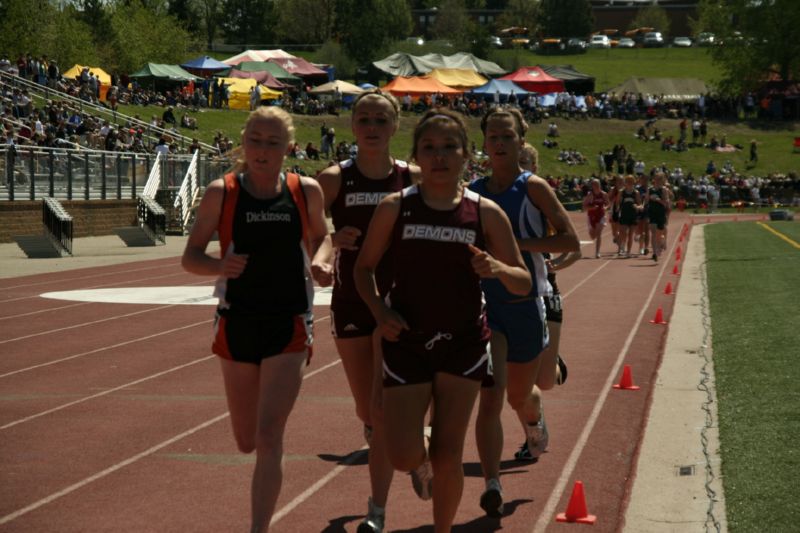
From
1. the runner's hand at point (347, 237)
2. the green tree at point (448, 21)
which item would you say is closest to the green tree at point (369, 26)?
the green tree at point (448, 21)

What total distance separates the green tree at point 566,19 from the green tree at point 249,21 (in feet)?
122

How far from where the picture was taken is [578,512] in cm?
662

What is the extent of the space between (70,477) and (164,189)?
30836 mm

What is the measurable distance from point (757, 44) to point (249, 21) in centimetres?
5674

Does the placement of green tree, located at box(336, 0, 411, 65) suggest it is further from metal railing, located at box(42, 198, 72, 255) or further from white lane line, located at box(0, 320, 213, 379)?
white lane line, located at box(0, 320, 213, 379)

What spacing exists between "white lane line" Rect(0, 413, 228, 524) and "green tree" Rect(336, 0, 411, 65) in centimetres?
10681

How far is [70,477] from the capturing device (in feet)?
25.0

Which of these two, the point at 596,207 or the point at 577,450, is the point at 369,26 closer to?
the point at 596,207

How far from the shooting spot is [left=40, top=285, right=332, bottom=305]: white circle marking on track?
1880cm

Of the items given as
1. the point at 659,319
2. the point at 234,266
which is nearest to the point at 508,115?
the point at 234,266

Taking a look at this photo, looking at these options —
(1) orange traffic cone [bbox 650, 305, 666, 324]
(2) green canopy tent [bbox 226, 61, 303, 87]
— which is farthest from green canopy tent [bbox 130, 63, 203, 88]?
(1) orange traffic cone [bbox 650, 305, 666, 324]

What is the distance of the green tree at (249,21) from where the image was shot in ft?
438

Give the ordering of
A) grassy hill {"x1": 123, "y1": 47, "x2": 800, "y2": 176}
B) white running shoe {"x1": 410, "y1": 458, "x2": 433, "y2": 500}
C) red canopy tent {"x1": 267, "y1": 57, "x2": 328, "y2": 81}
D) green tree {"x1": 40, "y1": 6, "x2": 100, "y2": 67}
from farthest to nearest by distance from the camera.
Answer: red canopy tent {"x1": 267, "y1": 57, "x2": 328, "y2": 81} → green tree {"x1": 40, "y1": 6, "x2": 100, "y2": 67} → grassy hill {"x1": 123, "y1": 47, "x2": 800, "y2": 176} → white running shoe {"x1": 410, "y1": 458, "x2": 433, "y2": 500}

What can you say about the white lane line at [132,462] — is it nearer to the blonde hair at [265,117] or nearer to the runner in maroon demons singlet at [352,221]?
the runner in maroon demons singlet at [352,221]
